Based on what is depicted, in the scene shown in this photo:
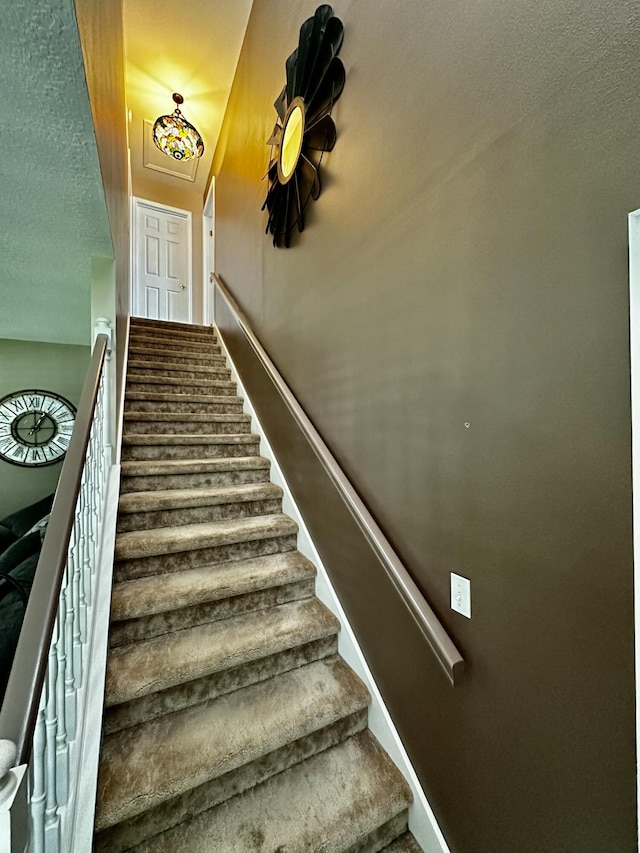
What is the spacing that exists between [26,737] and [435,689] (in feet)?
3.41

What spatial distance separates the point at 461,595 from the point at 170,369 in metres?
2.82

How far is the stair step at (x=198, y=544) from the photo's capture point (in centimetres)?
155

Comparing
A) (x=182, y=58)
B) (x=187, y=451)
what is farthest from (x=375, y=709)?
(x=182, y=58)

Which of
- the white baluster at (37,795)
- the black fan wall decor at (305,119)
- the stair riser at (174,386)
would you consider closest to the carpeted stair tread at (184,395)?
the stair riser at (174,386)

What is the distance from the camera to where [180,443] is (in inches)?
89.1

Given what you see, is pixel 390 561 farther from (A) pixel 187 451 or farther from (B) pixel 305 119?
(B) pixel 305 119

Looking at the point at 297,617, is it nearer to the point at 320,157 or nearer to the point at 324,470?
the point at 324,470

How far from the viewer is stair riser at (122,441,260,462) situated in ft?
7.06

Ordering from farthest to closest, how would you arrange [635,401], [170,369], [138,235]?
1. [138,235]
2. [170,369]
3. [635,401]

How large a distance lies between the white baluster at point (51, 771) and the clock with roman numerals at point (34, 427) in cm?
324

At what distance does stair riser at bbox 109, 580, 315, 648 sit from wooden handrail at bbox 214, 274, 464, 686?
23.4 inches

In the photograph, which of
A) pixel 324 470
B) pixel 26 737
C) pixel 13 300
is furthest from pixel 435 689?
pixel 13 300

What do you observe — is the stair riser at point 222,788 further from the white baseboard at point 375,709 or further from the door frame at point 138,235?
the door frame at point 138,235

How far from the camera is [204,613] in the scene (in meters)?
1.48
